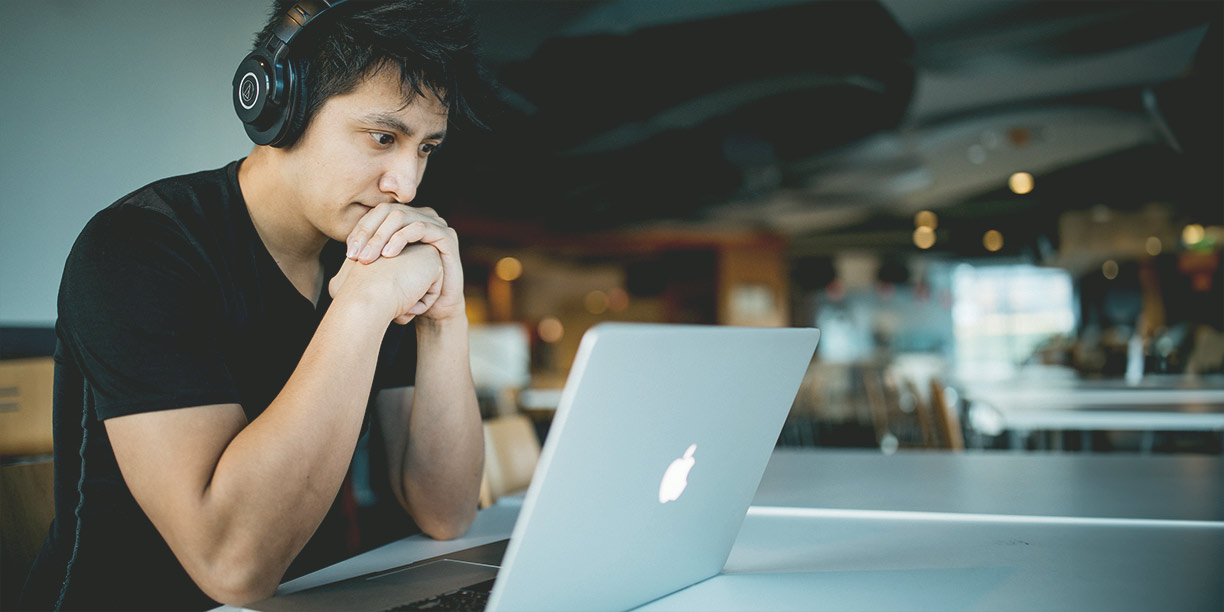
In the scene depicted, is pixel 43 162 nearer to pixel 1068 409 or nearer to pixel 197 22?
pixel 197 22

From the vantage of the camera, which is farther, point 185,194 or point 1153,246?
point 1153,246

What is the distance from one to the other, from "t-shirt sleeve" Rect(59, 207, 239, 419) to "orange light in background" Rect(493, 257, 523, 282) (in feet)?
37.8

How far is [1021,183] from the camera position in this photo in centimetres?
899

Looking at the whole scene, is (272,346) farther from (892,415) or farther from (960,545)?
(892,415)

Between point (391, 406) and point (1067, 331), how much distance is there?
444 inches

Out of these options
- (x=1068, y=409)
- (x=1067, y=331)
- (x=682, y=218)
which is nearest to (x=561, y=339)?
(x=682, y=218)

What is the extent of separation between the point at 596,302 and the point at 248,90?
13.2 metres

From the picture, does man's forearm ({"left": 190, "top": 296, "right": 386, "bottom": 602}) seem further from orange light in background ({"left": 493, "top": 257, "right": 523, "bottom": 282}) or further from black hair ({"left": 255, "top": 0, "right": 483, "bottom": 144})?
orange light in background ({"left": 493, "top": 257, "right": 523, "bottom": 282})

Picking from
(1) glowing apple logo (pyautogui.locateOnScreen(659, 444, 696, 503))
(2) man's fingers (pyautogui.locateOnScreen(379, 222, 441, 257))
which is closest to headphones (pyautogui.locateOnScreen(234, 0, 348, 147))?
(2) man's fingers (pyautogui.locateOnScreen(379, 222, 441, 257))

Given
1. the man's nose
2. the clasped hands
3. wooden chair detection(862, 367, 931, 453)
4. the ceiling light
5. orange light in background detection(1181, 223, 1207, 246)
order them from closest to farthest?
the clasped hands, the man's nose, wooden chair detection(862, 367, 931, 453), orange light in background detection(1181, 223, 1207, 246), the ceiling light

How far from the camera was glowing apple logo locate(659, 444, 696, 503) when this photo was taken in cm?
76

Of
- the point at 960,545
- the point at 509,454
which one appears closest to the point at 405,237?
the point at 960,545

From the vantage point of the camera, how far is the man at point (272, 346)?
849 mm

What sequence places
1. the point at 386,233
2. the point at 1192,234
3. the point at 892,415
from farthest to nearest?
the point at 1192,234
the point at 892,415
the point at 386,233
